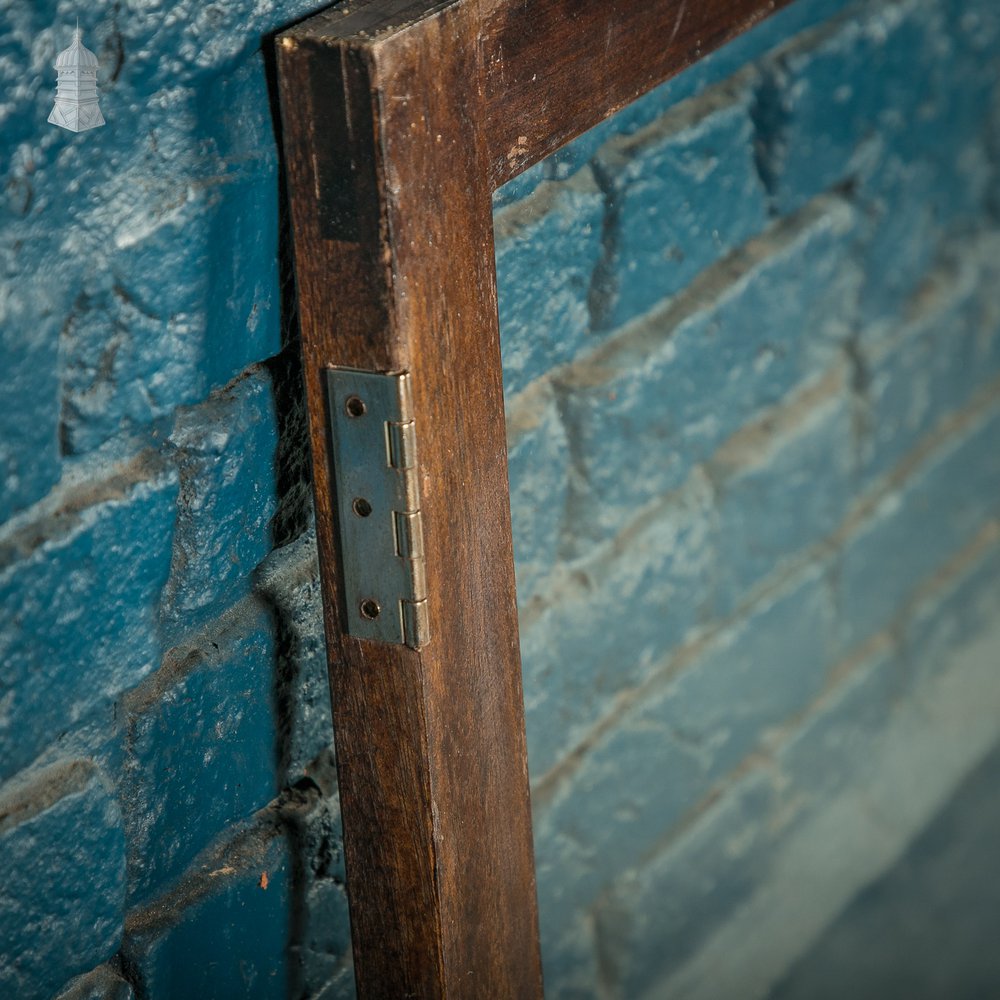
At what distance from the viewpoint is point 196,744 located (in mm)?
1146

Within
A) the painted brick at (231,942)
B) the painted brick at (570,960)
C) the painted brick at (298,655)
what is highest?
the painted brick at (298,655)

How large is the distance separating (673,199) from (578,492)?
1.00 ft

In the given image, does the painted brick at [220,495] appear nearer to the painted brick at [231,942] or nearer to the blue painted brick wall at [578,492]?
the blue painted brick wall at [578,492]

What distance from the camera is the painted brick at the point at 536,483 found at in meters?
1.40

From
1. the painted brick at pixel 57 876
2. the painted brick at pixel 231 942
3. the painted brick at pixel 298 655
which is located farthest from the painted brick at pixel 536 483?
the painted brick at pixel 57 876

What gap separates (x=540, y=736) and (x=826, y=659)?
0.61m

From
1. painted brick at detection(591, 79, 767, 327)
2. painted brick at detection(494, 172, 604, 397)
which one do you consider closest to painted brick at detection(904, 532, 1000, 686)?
painted brick at detection(591, 79, 767, 327)

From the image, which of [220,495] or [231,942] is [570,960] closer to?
[231,942]

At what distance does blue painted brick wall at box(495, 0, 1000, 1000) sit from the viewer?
4.77 feet

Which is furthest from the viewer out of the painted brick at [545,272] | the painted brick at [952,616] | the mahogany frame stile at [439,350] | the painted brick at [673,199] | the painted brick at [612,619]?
the painted brick at [952,616]

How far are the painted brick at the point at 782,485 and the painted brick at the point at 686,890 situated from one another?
32 centimetres

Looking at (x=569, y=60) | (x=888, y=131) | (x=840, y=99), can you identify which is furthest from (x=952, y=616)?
(x=569, y=60)

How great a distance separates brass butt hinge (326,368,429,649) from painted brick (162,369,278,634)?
14cm

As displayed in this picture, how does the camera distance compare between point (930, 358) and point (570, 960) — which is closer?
point (570, 960)
